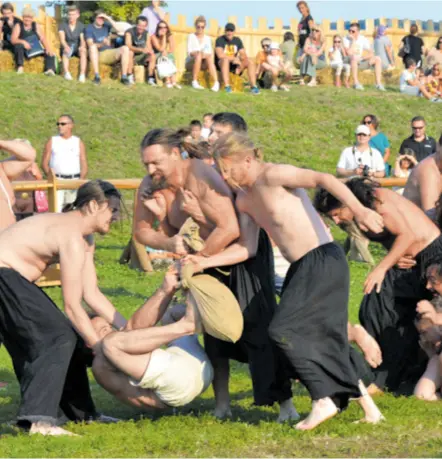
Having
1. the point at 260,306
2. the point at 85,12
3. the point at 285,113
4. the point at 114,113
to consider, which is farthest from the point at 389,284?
the point at 85,12

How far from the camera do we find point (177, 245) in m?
7.30

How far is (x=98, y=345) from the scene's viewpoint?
7.01 m

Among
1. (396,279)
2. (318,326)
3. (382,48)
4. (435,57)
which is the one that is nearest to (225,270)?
(318,326)

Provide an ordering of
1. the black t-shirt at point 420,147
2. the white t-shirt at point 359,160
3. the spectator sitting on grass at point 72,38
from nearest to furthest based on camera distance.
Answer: the white t-shirt at point 359,160 < the black t-shirt at point 420,147 < the spectator sitting on grass at point 72,38

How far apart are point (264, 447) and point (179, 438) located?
Answer: 544 millimetres

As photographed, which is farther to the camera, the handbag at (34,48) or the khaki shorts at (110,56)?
the khaki shorts at (110,56)

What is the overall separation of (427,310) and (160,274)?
6529mm

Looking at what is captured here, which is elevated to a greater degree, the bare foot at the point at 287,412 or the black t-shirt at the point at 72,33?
the black t-shirt at the point at 72,33

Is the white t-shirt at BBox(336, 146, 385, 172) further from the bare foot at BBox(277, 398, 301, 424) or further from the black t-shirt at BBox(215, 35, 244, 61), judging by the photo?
the bare foot at BBox(277, 398, 301, 424)

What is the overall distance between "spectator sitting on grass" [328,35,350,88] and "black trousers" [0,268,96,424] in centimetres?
1885

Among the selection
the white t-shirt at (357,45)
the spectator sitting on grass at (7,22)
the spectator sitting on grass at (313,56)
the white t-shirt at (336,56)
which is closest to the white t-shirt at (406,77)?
the white t-shirt at (357,45)

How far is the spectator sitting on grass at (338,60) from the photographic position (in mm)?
25031

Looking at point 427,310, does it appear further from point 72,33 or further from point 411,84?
point 411,84

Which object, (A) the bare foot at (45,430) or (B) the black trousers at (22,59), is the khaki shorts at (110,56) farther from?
(A) the bare foot at (45,430)
